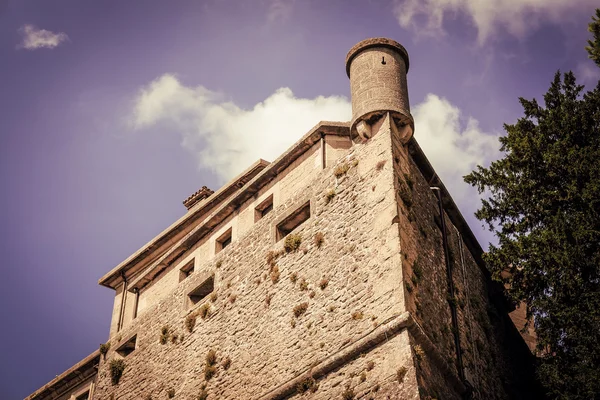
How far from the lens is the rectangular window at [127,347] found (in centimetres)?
2527

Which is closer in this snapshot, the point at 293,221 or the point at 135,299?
the point at 293,221

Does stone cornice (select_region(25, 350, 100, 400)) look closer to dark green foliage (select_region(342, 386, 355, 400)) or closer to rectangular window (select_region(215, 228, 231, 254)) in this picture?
rectangular window (select_region(215, 228, 231, 254))

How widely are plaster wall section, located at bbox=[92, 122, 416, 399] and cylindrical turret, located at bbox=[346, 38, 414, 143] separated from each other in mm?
710

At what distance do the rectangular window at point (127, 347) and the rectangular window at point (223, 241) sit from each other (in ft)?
Result: 12.1

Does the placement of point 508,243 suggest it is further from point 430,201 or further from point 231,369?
point 231,369

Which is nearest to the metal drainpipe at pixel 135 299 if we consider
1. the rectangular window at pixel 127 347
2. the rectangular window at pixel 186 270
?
the rectangular window at pixel 127 347

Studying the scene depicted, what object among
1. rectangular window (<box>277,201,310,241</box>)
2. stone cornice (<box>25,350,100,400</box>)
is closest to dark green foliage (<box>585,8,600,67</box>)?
rectangular window (<box>277,201,310,241</box>)

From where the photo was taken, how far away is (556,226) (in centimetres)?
2116

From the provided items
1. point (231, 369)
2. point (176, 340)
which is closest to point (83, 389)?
point (176, 340)

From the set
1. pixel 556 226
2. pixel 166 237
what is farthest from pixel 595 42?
pixel 166 237

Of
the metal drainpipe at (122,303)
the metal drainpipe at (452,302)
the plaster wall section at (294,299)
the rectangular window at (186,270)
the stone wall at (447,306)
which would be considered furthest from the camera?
the metal drainpipe at (122,303)

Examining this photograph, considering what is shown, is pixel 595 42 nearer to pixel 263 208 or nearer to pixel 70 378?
pixel 263 208

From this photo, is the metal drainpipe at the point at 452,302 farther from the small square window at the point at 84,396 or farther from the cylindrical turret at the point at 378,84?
the small square window at the point at 84,396

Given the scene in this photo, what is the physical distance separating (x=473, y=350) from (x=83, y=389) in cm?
1291
